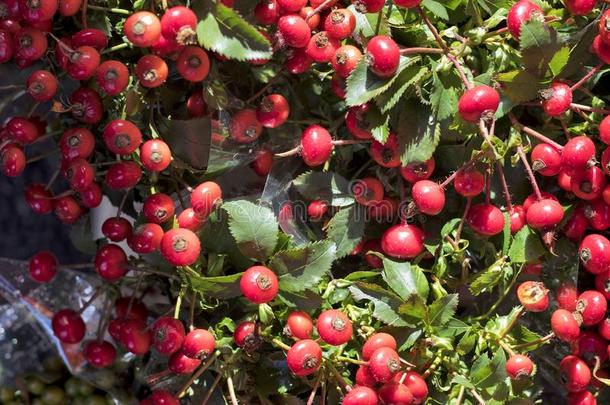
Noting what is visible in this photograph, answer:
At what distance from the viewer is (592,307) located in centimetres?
85

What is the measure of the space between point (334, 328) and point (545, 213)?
24 cm

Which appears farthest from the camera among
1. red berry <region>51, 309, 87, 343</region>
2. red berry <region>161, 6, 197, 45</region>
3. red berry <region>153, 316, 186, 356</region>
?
red berry <region>51, 309, 87, 343</region>

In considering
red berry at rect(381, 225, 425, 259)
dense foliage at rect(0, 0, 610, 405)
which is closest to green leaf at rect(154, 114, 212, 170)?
dense foliage at rect(0, 0, 610, 405)

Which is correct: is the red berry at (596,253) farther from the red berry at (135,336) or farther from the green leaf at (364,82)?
the red berry at (135,336)

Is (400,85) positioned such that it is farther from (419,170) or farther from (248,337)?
(248,337)

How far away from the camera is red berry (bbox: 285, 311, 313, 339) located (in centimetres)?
81

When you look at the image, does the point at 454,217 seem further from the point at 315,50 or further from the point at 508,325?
the point at 315,50

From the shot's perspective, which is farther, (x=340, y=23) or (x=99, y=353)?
(x=99, y=353)

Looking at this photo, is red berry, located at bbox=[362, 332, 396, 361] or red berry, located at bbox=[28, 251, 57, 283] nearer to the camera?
red berry, located at bbox=[362, 332, 396, 361]

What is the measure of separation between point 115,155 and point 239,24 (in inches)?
8.7

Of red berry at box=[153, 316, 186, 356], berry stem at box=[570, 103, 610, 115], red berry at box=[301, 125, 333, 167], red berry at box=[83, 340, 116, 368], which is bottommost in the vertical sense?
red berry at box=[83, 340, 116, 368]

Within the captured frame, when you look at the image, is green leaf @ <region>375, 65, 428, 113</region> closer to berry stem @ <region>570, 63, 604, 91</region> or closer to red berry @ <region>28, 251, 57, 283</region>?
berry stem @ <region>570, 63, 604, 91</region>

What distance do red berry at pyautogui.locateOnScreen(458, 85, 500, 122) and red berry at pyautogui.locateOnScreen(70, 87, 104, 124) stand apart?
1.16ft

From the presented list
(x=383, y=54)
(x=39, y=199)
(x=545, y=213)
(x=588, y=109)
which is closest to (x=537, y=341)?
(x=545, y=213)
